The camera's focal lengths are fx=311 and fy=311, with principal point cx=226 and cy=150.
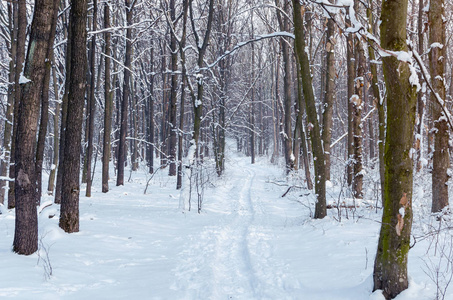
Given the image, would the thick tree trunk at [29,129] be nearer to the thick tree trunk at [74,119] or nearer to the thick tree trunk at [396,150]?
the thick tree trunk at [74,119]

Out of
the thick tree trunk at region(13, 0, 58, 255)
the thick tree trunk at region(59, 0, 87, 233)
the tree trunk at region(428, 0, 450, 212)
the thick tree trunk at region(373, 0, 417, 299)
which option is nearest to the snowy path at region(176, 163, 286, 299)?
the thick tree trunk at region(373, 0, 417, 299)

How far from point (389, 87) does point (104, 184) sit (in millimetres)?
13420

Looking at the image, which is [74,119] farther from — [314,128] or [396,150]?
[396,150]

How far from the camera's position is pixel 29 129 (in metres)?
4.94

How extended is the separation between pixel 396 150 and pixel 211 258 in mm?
3644

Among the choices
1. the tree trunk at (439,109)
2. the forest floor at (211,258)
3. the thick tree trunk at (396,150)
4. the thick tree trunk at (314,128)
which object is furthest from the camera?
the thick tree trunk at (314,128)

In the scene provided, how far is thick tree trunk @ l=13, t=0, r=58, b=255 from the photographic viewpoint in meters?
4.89

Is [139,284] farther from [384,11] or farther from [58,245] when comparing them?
[384,11]

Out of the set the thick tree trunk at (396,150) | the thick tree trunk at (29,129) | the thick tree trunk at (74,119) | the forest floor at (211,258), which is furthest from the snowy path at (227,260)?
the thick tree trunk at (74,119)

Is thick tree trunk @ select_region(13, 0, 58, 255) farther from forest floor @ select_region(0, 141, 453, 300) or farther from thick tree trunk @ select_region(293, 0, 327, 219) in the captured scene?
thick tree trunk @ select_region(293, 0, 327, 219)

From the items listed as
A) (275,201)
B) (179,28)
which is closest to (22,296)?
(275,201)

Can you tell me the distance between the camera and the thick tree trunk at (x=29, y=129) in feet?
16.1

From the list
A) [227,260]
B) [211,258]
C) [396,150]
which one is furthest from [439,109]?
[211,258]

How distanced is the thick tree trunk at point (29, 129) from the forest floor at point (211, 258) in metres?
0.36
